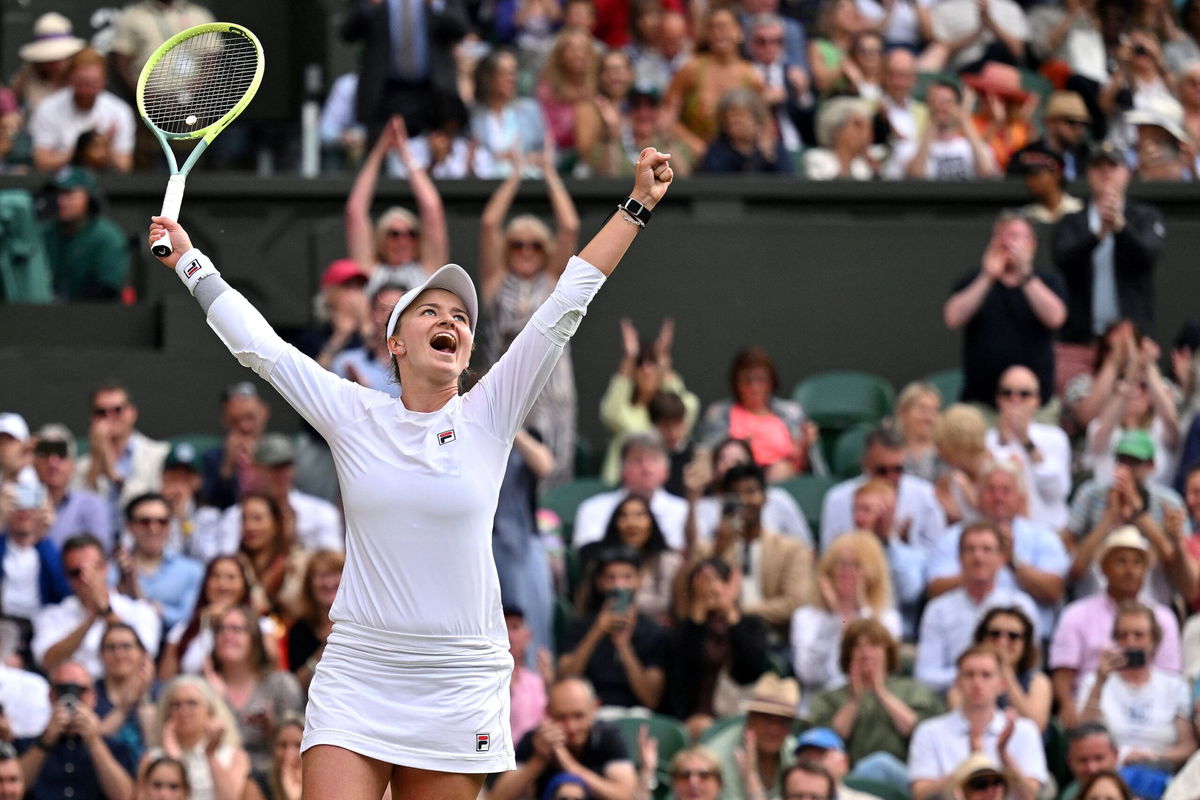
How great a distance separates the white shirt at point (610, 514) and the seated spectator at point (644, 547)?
0.36 m

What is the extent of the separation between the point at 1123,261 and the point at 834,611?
3.33 m

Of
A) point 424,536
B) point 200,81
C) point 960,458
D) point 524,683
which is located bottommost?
point 524,683

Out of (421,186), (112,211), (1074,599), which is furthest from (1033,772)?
Answer: (112,211)

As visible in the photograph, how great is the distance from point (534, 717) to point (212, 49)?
4.23 metres

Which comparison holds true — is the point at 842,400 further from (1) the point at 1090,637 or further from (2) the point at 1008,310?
(1) the point at 1090,637

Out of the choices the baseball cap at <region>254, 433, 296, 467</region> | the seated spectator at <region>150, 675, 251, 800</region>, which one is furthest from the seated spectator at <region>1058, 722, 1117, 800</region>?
the baseball cap at <region>254, 433, 296, 467</region>

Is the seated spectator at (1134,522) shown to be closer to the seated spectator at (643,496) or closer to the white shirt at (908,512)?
the white shirt at (908,512)

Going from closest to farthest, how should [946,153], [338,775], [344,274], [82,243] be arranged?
[338,775] → [344,274] → [82,243] → [946,153]

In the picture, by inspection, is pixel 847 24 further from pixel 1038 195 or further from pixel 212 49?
pixel 212 49

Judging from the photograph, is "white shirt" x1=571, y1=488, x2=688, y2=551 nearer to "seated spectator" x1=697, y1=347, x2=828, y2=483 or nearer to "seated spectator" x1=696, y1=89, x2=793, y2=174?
"seated spectator" x1=697, y1=347, x2=828, y2=483

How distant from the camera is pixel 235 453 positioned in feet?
38.7

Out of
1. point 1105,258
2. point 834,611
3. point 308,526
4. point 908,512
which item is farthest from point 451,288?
point 1105,258

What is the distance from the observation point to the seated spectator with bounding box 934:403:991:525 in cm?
1152

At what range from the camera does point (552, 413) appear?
487 inches
